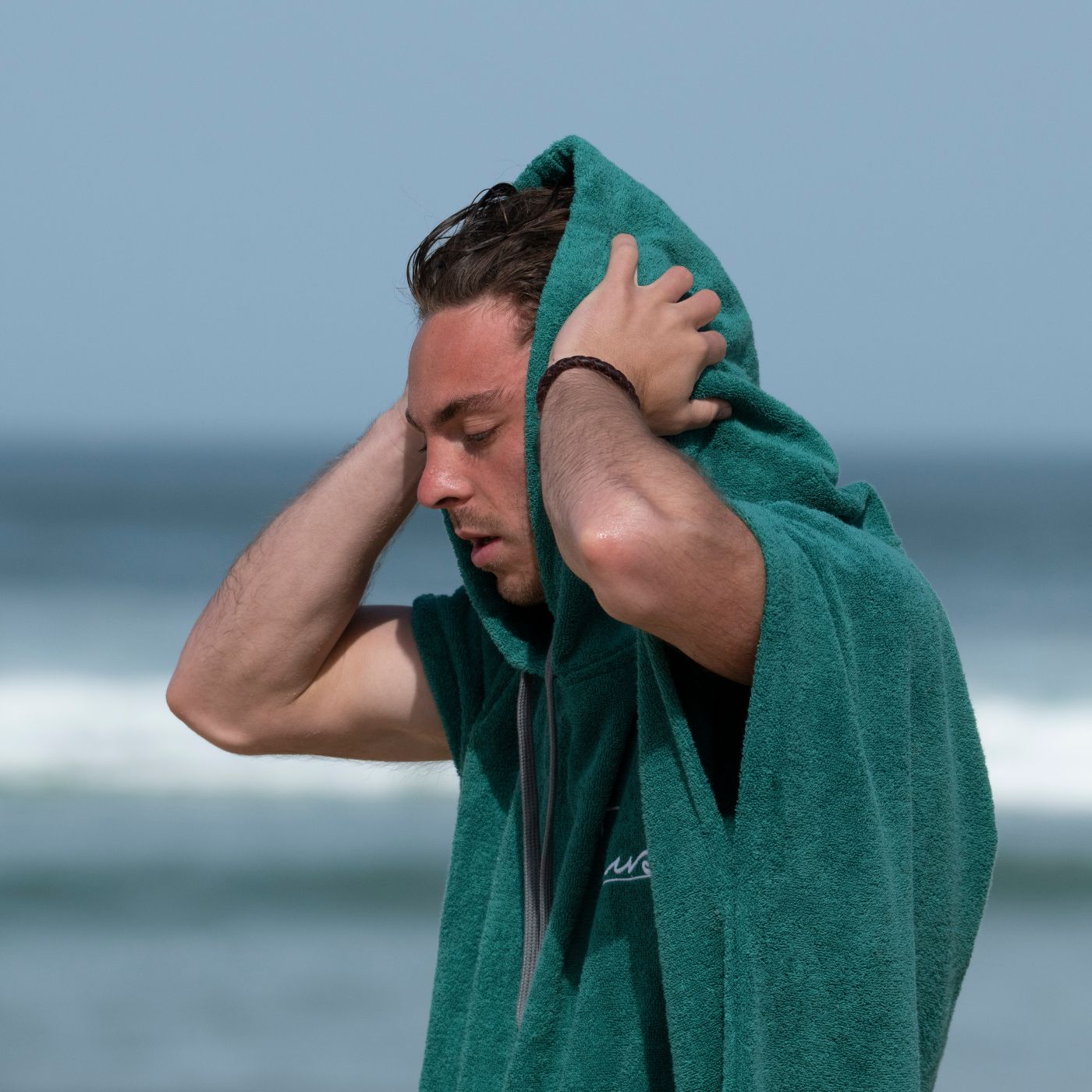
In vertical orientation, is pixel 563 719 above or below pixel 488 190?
below

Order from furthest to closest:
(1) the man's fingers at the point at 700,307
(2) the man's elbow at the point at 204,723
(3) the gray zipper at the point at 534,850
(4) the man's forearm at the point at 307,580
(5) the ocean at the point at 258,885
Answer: (5) the ocean at the point at 258,885 < (2) the man's elbow at the point at 204,723 < (4) the man's forearm at the point at 307,580 < (3) the gray zipper at the point at 534,850 < (1) the man's fingers at the point at 700,307

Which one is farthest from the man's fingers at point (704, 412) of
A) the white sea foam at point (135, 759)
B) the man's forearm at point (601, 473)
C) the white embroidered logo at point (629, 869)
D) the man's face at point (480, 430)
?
the white sea foam at point (135, 759)

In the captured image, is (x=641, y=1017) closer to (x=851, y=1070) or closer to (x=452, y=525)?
(x=851, y=1070)

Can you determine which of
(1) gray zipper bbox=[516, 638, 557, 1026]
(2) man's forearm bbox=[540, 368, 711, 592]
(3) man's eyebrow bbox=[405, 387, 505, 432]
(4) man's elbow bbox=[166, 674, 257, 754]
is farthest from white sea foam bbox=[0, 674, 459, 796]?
(2) man's forearm bbox=[540, 368, 711, 592]

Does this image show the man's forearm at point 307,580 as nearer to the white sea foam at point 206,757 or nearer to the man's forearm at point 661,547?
the man's forearm at point 661,547

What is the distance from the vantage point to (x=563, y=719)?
6.13 feet

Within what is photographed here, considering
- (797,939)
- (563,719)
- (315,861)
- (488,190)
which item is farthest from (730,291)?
(315,861)

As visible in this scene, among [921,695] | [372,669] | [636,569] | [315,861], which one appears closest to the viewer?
[636,569]

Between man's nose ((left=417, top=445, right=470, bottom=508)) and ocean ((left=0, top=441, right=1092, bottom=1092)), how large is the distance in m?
0.59

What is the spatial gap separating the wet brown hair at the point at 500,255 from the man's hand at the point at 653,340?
16 centimetres

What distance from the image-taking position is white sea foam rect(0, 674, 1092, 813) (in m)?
8.11

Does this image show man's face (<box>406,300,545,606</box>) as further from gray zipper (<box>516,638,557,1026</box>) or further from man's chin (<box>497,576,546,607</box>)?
gray zipper (<box>516,638,557,1026</box>)

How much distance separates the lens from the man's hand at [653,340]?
5.37 feet

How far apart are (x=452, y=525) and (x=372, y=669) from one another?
17.4 inches
